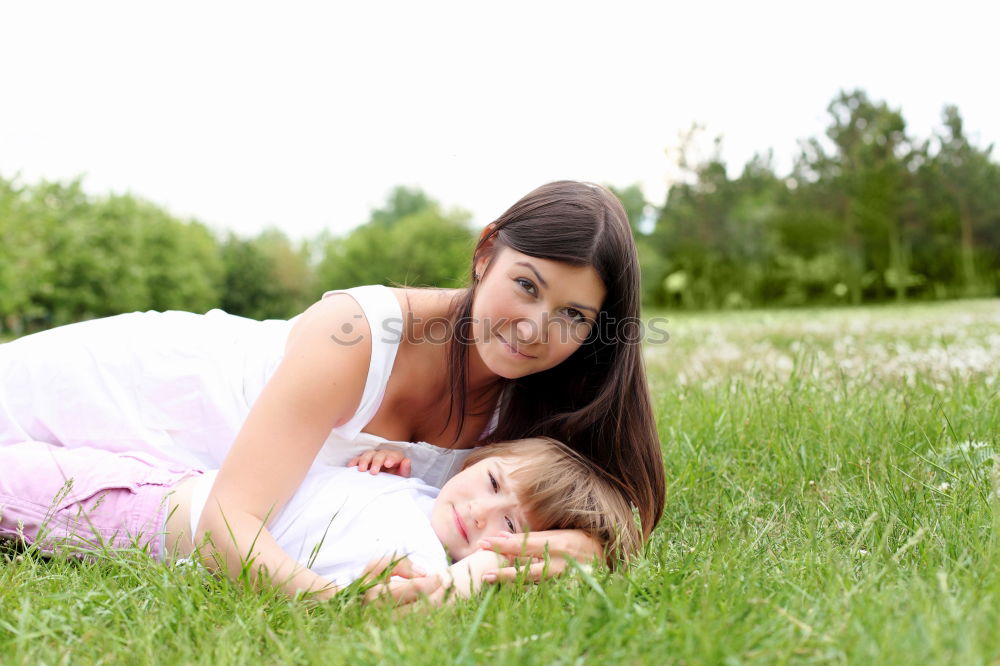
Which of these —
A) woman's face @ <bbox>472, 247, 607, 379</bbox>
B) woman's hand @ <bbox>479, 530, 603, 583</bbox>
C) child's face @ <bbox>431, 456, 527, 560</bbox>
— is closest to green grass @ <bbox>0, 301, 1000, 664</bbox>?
woman's hand @ <bbox>479, 530, 603, 583</bbox>

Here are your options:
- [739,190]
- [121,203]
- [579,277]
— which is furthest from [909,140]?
[579,277]

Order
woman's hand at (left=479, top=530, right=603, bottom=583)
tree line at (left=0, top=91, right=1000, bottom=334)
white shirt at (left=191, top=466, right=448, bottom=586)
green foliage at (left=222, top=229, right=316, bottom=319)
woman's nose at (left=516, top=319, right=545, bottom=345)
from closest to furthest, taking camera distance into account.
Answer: woman's hand at (left=479, top=530, right=603, bottom=583) → white shirt at (left=191, top=466, right=448, bottom=586) → woman's nose at (left=516, top=319, right=545, bottom=345) → tree line at (left=0, top=91, right=1000, bottom=334) → green foliage at (left=222, top=229, right=316, bottom=319)

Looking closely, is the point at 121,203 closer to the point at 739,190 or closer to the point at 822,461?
the point at 739,190

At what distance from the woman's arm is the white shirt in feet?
0.29

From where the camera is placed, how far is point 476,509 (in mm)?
2549

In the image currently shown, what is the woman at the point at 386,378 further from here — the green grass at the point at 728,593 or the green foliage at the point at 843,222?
the green foliage at the point at 843,222

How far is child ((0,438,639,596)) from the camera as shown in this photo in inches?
93.6

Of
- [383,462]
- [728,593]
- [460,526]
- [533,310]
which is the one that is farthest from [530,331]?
[728,593]

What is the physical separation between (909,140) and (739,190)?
6.99 meters

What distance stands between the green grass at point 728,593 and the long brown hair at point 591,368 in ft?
0.96

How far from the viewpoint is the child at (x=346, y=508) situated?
238 cm

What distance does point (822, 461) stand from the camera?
316 centimetres

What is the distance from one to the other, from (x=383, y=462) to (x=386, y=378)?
0.34 m

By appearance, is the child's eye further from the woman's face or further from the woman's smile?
the woman's smile
